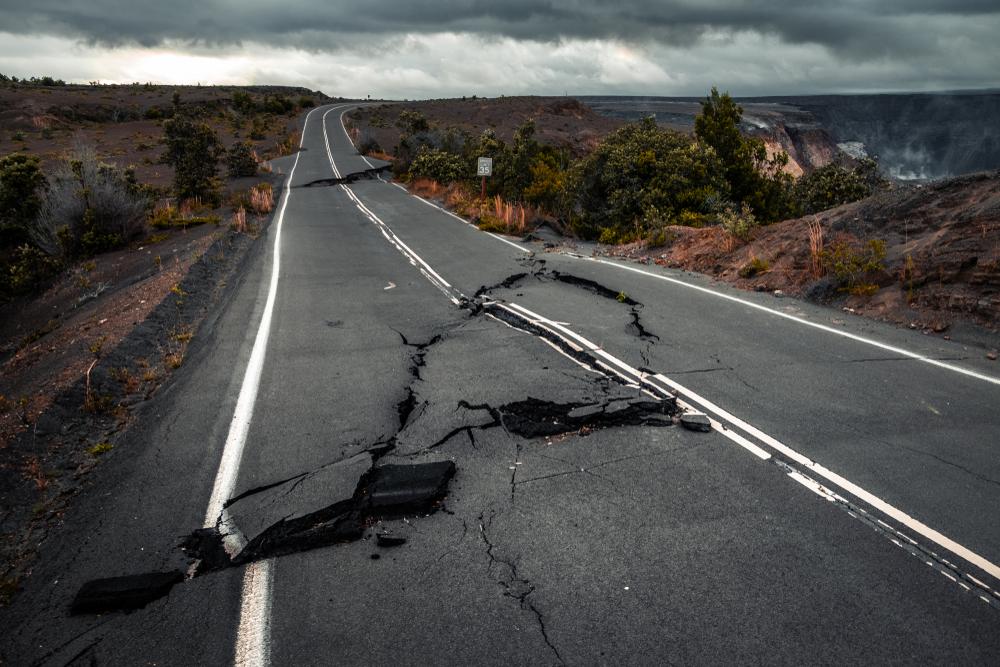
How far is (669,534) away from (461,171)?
26.5 metres

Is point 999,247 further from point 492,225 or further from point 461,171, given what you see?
point 461,171

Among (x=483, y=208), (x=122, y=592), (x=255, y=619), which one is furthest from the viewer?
(x=483, y=208)

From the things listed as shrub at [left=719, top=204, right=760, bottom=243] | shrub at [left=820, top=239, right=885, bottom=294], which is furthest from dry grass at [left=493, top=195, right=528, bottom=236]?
shrub at [left=820, top=239, right=885, bottom=294]

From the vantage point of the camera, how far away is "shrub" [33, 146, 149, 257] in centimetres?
1631

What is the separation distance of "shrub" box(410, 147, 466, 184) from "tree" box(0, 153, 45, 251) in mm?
15876

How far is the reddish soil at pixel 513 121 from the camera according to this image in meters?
53.5

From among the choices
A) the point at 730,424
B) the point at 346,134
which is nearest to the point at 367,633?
the point at 730,424

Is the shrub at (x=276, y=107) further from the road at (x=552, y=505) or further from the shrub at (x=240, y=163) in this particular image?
the road at (x=552, y=505)

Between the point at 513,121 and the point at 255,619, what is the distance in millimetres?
65653

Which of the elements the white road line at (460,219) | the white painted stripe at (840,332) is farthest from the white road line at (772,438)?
the white road line at (460,219)

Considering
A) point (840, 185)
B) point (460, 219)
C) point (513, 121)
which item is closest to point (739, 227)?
point (840, 185)

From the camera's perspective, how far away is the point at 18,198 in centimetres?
1750

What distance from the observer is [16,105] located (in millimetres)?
51625

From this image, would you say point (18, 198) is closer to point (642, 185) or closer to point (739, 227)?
point (642, 185)
